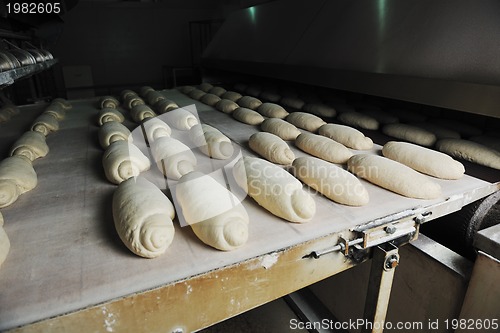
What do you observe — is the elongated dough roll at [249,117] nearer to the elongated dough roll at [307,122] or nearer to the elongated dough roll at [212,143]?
the elongated dough roll at [307,122]

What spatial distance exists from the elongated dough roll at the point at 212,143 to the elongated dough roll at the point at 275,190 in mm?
321

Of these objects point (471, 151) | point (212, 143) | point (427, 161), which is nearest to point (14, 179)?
point (212, 143)

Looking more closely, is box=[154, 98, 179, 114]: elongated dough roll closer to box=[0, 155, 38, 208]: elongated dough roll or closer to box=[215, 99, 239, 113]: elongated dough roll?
box=[215, 99, 239, 113]: elongated dough roll

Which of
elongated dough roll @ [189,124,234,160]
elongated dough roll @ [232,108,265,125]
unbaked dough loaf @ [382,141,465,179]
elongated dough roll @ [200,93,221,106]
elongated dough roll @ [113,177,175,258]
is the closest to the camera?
elongated dough roll @ [113,177,175,258]

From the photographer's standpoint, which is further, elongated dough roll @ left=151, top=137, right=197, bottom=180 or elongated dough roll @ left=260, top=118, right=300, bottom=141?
elongated dough roll @ left=260, top=118, right=300, bottom=141

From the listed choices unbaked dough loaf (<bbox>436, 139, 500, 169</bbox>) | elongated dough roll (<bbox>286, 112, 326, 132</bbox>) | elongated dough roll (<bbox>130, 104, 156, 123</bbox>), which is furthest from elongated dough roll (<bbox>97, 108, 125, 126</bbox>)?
unbaked dough loaf (<bbox>436, 139, 500, 169</bbox>)

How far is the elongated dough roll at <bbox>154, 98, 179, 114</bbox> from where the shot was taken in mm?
2836

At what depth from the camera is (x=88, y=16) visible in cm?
720

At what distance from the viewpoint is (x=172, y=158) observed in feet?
5.35

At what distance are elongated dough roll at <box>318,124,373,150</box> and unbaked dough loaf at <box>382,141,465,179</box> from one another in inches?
6.7

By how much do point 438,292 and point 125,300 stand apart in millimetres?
1374

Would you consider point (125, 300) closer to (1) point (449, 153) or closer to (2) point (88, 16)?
(1) point (449, 153)

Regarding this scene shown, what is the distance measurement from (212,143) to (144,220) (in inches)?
34.6

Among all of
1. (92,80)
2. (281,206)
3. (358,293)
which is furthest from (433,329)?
(92,80)
